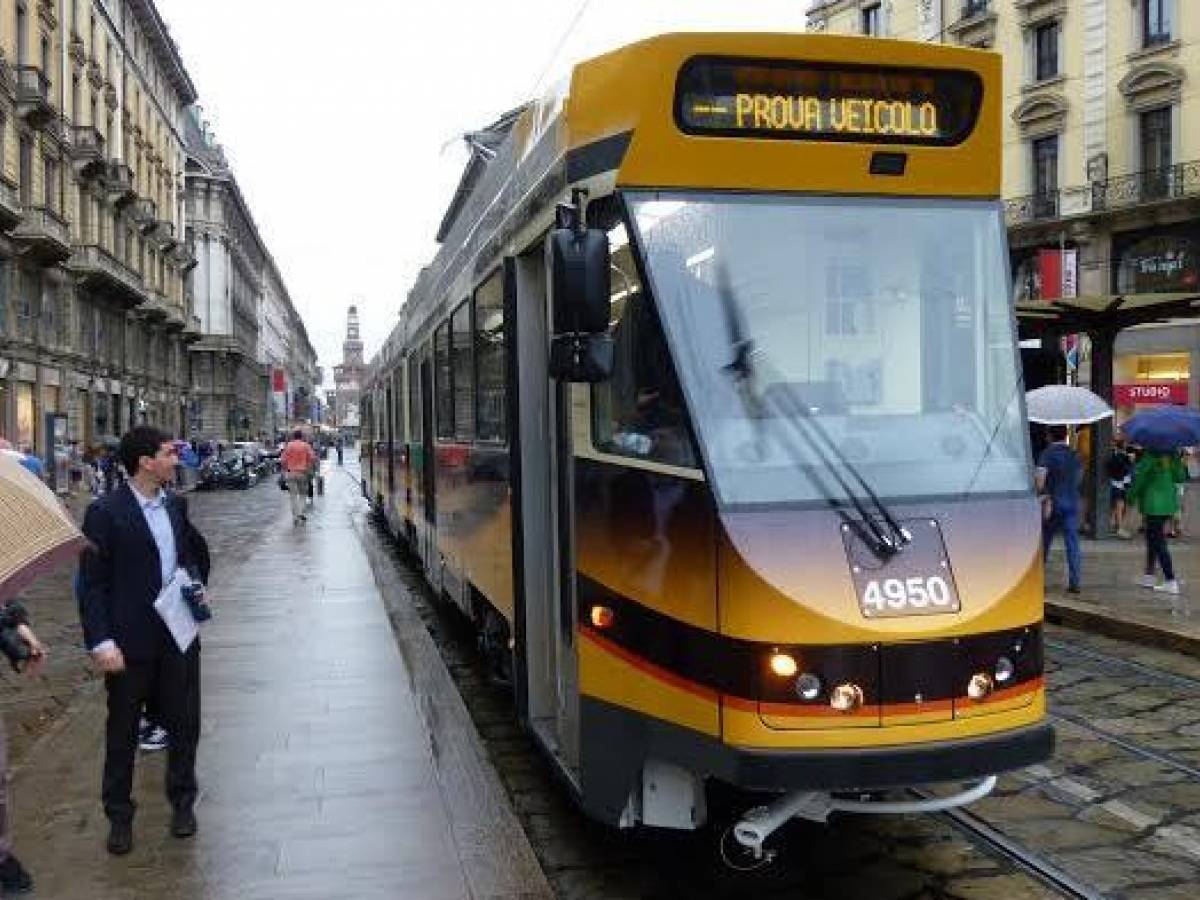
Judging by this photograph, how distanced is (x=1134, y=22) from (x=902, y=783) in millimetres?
37496

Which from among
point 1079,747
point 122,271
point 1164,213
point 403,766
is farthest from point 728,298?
point 122,271

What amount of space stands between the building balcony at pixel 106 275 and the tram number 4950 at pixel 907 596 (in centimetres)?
4379

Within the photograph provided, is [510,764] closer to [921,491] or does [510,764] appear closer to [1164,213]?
[921,491]

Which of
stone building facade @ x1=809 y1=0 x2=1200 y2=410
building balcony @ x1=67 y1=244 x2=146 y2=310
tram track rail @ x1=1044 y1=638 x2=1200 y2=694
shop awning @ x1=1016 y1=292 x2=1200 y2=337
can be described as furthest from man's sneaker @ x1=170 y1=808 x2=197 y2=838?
building balcony @ x1=67 y1=244 x2=146 y2=310

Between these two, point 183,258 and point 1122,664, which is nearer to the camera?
point 1122,664

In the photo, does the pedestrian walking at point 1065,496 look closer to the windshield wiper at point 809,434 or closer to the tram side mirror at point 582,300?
the windshield wiper at point 809,434

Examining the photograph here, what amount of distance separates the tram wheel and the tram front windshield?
134 centimetres

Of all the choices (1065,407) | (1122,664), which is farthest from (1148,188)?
(1122,664)

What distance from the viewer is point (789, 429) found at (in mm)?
4406

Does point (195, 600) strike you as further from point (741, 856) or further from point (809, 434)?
point (809, 434)

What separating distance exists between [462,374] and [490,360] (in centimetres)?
154

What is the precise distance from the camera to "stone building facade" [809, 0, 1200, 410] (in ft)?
115

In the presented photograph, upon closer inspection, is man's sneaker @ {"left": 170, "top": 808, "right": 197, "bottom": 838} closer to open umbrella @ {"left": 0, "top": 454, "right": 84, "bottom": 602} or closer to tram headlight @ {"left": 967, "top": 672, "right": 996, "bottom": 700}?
open umbrella @ {"left": 0, "top": 454, "right": 84, "bottom": 602}

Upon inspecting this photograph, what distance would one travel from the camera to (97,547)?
16.5ft
